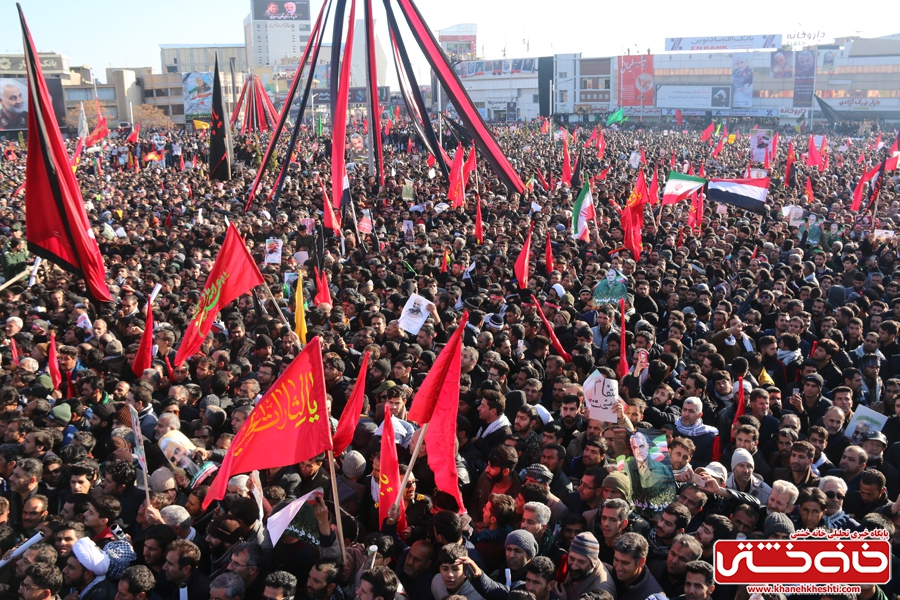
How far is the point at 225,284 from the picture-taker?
640cm

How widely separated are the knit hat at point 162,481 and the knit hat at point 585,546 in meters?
2.38

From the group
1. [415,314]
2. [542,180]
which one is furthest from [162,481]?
[542,180]

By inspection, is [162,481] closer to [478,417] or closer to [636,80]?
[478,417]

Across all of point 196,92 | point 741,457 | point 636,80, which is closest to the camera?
point 741,457

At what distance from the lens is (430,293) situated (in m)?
9.25

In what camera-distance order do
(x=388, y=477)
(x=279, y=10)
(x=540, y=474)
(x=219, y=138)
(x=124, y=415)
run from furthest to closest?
(x=279, y=10) → (x=219, y=138) → (x=124, y=415) → (x=540, y=474) → (x=388, y=477)

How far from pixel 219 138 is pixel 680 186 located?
10251 mm

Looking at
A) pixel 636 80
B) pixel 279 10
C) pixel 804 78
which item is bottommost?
pixel 804 78

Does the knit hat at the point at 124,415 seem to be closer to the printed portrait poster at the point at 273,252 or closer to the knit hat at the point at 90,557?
the knit hat at the point at 90,557

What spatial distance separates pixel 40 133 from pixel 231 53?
123326mm

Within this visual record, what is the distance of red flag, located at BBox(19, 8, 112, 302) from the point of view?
695 cm

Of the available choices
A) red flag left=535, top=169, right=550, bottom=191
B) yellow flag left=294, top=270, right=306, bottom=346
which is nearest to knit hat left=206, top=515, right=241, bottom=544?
yellow flag left=294, top=270, right=306, bottom=346

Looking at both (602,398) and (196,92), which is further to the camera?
(196,92)

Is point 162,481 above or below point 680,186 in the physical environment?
below
